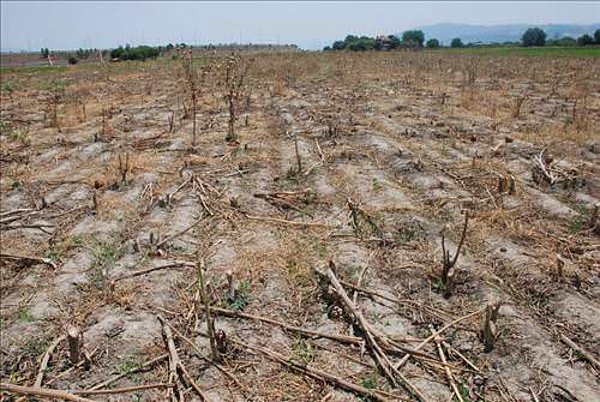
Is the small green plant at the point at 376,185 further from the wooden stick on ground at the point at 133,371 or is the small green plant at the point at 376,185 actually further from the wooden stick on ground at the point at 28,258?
the wooden stick on ground at the point at 28,258

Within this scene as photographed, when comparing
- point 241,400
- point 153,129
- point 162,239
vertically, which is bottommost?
point 241,400

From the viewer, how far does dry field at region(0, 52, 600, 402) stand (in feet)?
9.67

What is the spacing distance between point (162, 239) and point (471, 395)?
308 cm

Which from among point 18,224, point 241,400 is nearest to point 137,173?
point 18,224

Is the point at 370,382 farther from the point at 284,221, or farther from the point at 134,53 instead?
the point at 134,53

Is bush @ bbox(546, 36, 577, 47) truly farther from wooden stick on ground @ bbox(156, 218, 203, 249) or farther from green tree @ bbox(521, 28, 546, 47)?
wooden stick on ground @ bbox(156, 218, 203, 249)

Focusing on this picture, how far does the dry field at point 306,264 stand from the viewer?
9.67 ft

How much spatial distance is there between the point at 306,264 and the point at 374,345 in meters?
1.24

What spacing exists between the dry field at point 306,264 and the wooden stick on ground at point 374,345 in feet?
Result: 0.05

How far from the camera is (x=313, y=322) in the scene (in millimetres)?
3451

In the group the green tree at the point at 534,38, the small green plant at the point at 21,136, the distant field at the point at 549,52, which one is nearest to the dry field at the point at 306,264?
the small green plant at the point at 21,136

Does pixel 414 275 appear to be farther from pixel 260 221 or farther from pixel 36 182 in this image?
pixel 36 182

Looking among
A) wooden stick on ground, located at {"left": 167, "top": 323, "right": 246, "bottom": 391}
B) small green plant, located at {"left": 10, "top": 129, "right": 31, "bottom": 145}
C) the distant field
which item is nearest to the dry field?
wooden stick on ground, located at {"left": 167, "top": 323, "right": 246, "bottom": 391}

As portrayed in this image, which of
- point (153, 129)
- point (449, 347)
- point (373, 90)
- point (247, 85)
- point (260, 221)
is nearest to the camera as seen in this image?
point (449, 347)
